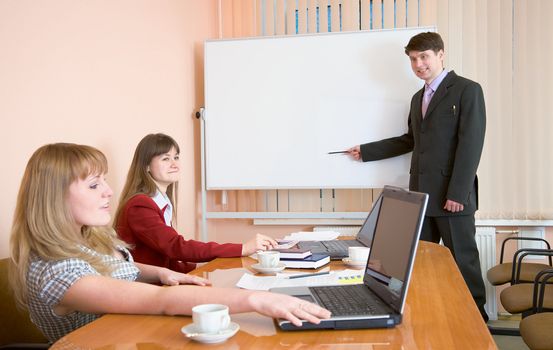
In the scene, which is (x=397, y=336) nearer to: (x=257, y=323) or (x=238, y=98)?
(x=257, y=323)

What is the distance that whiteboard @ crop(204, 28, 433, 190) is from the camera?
143 inches

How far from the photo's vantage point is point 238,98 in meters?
3.83

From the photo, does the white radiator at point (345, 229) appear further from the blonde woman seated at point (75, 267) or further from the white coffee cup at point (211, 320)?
the white coffee cup at point (211, 320)

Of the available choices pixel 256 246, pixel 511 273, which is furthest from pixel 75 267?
pixel 511 273

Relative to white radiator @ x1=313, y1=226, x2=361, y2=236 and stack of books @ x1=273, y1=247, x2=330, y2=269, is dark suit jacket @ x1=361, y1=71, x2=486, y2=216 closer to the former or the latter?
white radiator @ x1=313, y1=226, x2=361, y2=236

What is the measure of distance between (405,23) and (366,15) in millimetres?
265

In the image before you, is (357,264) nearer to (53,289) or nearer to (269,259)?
(269,259)

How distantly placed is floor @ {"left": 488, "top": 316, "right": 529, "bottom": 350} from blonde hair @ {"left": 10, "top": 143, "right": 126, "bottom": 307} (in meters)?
2.62

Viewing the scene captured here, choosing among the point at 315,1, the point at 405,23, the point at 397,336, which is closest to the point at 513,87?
the point at 405,23

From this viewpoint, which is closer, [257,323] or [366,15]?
[257,323]

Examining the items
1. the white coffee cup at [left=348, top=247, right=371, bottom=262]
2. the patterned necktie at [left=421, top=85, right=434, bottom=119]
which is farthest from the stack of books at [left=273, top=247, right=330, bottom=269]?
the patterned necktie at [left=421, top=85, right=434, bottom=119]

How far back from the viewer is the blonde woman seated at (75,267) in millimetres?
1244

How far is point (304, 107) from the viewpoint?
12.3 ft

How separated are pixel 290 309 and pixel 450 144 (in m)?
2.32
